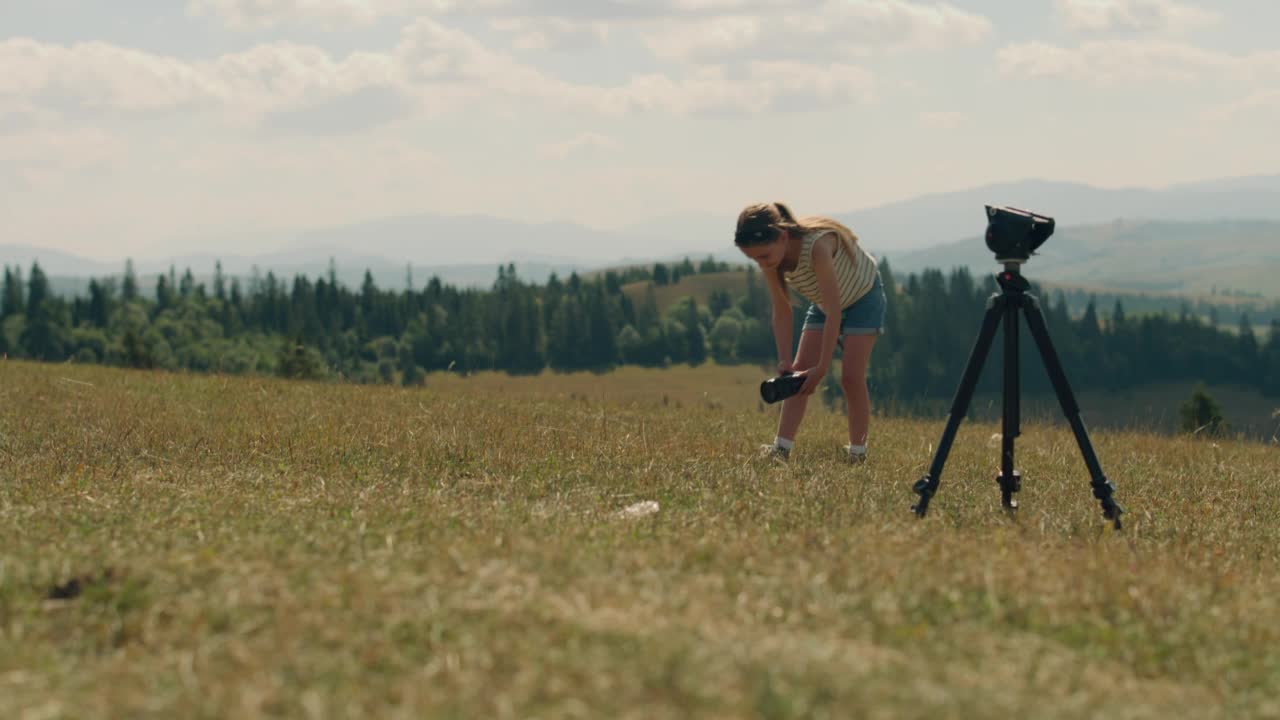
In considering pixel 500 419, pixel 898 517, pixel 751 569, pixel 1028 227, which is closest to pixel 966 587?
pixel 751 569

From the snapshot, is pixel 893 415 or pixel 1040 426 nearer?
pixel 1040 426

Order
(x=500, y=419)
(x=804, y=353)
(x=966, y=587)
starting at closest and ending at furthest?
(x=966, y=587), (x=804, y=353), (x=500, y=419)

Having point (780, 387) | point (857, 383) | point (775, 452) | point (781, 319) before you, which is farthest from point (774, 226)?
point (775, 452)

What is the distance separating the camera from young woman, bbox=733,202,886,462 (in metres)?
9.64

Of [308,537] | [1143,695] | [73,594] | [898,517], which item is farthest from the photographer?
[898,517]

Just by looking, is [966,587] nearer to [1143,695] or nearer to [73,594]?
[1143,695]

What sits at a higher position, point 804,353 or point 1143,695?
point 804,353

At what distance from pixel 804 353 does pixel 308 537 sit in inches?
239

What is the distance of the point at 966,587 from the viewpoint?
5.47 metres

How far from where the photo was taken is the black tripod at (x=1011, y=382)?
7789 millimetres

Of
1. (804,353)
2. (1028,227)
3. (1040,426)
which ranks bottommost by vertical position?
(1040,426)

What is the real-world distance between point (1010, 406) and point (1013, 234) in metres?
1.43

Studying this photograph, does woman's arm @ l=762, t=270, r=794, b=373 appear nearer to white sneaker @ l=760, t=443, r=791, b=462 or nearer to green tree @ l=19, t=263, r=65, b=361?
white sneaker @ l=760, t=443, r=791, b=462

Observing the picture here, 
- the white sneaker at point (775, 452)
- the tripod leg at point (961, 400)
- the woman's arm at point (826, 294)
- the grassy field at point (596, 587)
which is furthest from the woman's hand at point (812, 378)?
the tripod leg at point (961, 400)
